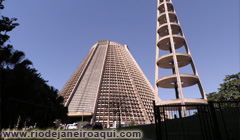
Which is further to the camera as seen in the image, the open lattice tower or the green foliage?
the open lattice tower

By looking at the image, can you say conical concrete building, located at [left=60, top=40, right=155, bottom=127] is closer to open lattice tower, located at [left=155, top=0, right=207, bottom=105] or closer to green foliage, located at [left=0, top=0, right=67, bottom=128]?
open lattice tower, located at [left=155, top=0, right=207, bottom=105]

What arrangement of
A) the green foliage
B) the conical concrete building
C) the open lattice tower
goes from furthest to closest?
the conical concrete building, the open lattice tower, the green foliage

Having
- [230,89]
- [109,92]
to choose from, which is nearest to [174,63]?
[230,89]

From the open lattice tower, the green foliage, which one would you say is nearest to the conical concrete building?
the open lattice tower

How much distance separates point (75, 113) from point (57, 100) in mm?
39703

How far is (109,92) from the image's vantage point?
214ft

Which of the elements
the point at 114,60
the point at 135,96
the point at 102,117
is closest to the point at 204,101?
the point at 102,117

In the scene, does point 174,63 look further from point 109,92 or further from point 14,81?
point 109,92

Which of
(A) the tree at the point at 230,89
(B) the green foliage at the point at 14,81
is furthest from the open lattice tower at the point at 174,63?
(B) the green foliage at the point at 14,81

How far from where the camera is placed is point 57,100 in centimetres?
1992

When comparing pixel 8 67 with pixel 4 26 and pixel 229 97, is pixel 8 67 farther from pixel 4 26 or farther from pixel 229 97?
pixel 229 97

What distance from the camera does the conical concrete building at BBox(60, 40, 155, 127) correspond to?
57.4 m

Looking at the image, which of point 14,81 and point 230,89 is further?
point 230,89

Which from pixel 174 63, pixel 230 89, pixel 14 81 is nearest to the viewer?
pixel 14 81
